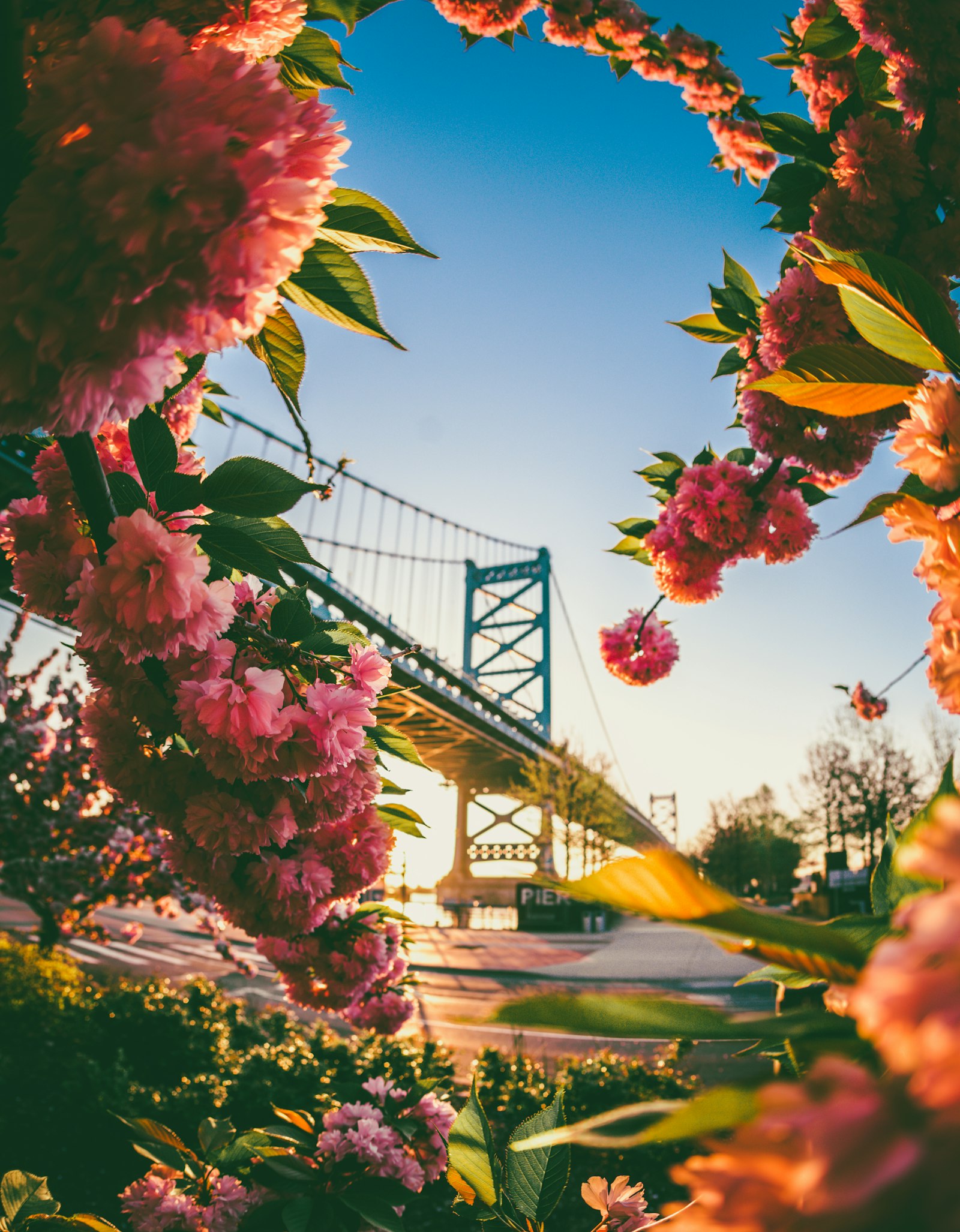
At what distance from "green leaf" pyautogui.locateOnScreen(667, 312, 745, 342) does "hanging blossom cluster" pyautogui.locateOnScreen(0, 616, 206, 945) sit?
5.19 m

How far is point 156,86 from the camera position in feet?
1.39

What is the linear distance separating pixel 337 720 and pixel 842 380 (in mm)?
596

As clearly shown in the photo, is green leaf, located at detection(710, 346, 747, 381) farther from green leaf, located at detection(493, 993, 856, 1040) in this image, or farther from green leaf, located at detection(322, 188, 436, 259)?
green leaf, located at detection(493, 993, 856, 1040)

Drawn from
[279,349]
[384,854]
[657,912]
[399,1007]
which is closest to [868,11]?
[279,349]

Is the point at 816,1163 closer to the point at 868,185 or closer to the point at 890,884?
the point at 890,884

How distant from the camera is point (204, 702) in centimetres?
74

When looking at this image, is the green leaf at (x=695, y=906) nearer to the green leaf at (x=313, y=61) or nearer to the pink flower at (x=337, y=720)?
the pink flower at (x=337, y=720)

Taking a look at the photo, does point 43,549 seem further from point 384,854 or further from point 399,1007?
point 399,1007

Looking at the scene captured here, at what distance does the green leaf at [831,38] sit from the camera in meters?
1.25

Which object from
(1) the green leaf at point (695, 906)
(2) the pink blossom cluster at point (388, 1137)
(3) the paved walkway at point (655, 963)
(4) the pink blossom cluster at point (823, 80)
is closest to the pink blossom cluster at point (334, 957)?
(2) the pink blossom cluster at point (388, 1137)

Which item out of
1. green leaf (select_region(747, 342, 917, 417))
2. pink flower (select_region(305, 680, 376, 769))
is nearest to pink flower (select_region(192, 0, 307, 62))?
green leaf (select_region(747, 342, 917, 417))

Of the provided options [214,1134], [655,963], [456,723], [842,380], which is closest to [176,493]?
[842,380]

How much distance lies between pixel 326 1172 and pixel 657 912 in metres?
1.32

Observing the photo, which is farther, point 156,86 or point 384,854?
point 384,854
